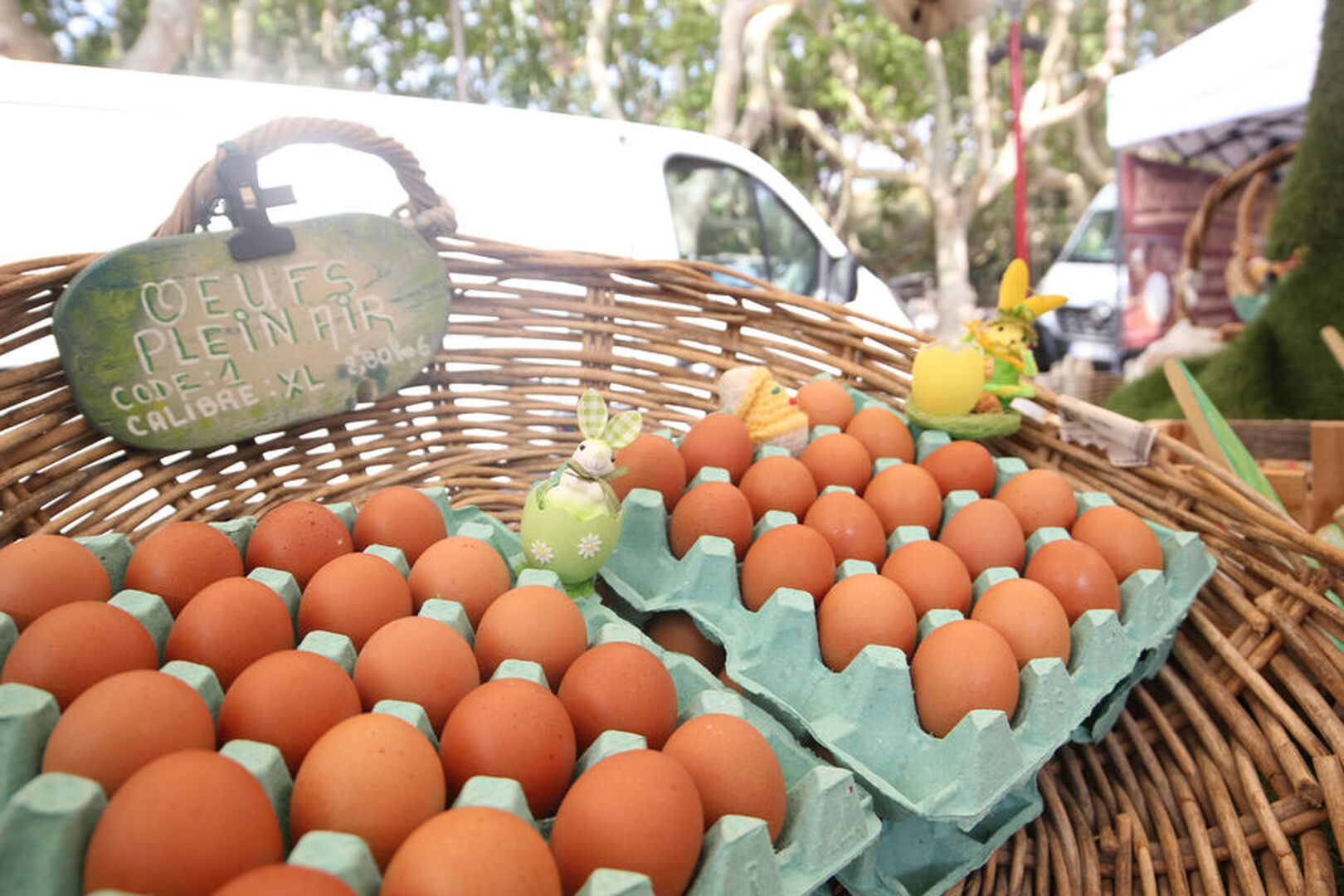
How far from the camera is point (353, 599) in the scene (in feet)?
2.65

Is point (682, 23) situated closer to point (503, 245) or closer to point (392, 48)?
point (392, 48)

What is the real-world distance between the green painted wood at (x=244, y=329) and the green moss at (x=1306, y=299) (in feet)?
6.99

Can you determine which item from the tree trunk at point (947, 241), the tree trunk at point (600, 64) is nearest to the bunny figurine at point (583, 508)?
the tree trunk at point (600, 64)

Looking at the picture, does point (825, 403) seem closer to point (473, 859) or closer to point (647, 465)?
point (647, 465)

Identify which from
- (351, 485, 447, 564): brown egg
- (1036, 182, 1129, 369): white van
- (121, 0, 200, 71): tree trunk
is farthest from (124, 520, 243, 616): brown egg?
(1036, 182, 1129, 369): white van

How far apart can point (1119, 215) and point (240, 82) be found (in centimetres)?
443

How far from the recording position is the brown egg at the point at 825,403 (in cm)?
131

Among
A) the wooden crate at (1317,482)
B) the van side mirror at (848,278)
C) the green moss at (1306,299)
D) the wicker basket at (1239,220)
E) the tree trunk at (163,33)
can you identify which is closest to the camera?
the wooden crate at (1317,482)

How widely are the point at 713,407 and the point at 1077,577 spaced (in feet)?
2.00

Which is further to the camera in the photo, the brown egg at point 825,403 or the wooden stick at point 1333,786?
the brown egg at point 825,403

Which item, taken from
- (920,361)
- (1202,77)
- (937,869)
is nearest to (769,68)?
(1202,77)

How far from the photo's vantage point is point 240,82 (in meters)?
2.55

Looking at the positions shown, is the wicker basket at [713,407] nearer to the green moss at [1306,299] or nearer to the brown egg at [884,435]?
the brown egg at [884,435]

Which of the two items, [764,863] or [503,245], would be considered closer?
[764,863]
